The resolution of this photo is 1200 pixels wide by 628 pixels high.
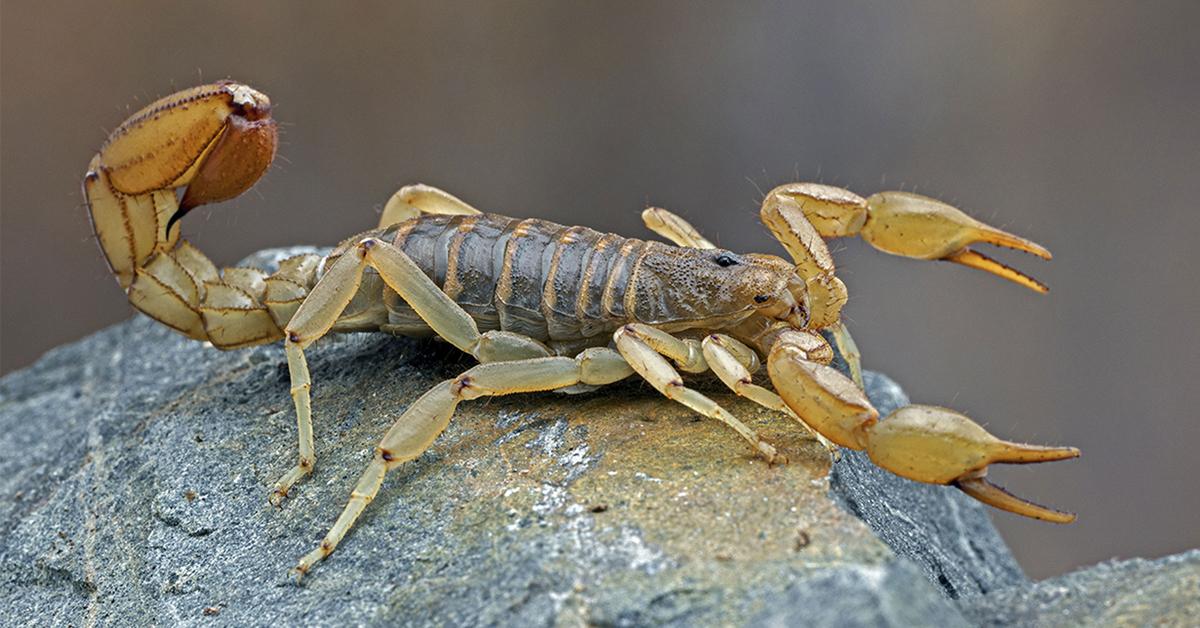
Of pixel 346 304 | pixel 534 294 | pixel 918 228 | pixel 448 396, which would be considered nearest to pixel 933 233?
pixel 918 228

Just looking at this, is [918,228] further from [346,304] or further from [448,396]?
[346,304]

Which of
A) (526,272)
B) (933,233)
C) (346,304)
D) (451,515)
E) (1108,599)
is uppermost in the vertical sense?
(933,233)

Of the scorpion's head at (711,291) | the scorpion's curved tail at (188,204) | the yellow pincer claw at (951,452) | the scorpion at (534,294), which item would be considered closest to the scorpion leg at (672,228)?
the scorpion at (534,294)

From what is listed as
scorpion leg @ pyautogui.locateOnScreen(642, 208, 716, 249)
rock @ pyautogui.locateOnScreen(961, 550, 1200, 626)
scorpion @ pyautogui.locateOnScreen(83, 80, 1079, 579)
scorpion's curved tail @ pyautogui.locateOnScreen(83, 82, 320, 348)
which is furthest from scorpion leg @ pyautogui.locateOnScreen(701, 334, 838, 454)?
scorpion's curved tail @ pyautogui.locateOnScreen(83, 82, 320, 348)

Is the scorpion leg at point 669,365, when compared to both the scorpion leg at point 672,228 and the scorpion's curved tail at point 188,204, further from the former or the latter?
the scorpion's curved tail at point 188,204

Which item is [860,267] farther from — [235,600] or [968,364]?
[235,600]

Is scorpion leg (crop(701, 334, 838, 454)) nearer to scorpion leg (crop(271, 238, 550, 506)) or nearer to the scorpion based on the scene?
the scorpion
